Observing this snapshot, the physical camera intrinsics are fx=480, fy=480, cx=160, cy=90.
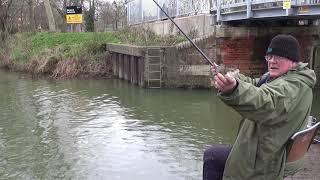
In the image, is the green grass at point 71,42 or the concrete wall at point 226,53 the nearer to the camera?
the concrete wall at point 226,53

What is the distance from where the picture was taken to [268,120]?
2926 mm

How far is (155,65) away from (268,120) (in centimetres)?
1575

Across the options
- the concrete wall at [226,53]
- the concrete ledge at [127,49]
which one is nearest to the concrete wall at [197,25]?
the concrete wall at [226,53]

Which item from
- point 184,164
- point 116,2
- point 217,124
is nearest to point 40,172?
point 184,164

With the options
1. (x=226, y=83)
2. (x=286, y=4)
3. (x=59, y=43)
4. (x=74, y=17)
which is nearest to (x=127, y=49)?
(x=59, y=43)

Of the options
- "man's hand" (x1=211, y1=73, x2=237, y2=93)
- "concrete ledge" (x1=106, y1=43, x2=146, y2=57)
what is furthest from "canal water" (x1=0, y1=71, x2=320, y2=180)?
"man's hand" (x1=211, y1=73, x2=237, y2=93)

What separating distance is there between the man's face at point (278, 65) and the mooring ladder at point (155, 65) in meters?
15.4

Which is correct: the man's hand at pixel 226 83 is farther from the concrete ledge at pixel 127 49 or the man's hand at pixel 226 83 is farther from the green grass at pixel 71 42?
the green grass at pixel 71 42

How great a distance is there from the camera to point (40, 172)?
845cm

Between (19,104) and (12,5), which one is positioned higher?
(12,5)

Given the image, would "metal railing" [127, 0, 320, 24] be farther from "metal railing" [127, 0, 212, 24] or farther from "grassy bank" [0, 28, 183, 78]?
"grassy bank" [0, 28, 183, 78]

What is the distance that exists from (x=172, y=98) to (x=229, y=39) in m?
3.83

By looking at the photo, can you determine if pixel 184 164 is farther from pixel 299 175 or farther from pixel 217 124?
pixel 217 124

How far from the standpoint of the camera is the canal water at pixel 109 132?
28.1 feet
